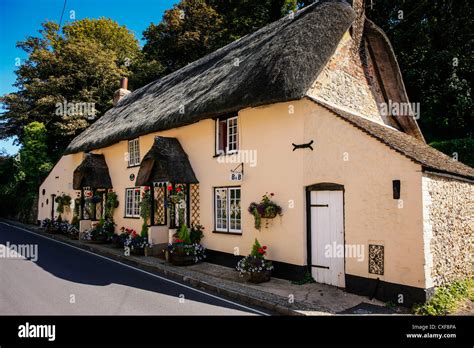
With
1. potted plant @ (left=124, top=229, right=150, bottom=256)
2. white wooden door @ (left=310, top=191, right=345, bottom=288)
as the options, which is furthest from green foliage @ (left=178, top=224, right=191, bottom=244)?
white wooden door @ (left=310, top=191, right=345, bottom=288)

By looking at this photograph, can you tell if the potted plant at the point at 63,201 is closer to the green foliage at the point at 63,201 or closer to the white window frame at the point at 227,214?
the green foliage at the point at 63,201

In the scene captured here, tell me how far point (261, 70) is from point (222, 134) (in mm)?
2621

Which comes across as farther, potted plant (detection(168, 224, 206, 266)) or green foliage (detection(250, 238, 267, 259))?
potted plant (detection(168, 224, 206, 266))

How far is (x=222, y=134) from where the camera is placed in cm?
1105

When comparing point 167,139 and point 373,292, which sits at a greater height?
point 167,139

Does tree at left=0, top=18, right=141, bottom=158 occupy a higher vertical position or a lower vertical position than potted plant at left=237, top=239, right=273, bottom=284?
higher

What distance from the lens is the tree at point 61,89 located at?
28.7 m

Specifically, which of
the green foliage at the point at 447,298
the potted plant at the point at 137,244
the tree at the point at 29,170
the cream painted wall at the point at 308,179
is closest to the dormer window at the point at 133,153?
the potted plant at the point at 137,244

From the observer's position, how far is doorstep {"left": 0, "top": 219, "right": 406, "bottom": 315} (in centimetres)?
662

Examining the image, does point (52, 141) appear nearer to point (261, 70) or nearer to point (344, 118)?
point (261, 70)

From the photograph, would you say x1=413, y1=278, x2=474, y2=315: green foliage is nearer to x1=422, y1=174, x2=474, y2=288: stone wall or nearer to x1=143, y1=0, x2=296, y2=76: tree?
x1=422, y1=174, x2=474, y2=288: stone wall

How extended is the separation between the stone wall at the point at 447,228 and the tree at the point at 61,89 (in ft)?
90.8

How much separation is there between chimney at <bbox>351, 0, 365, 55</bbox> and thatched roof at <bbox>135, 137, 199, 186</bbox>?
6983 mm
